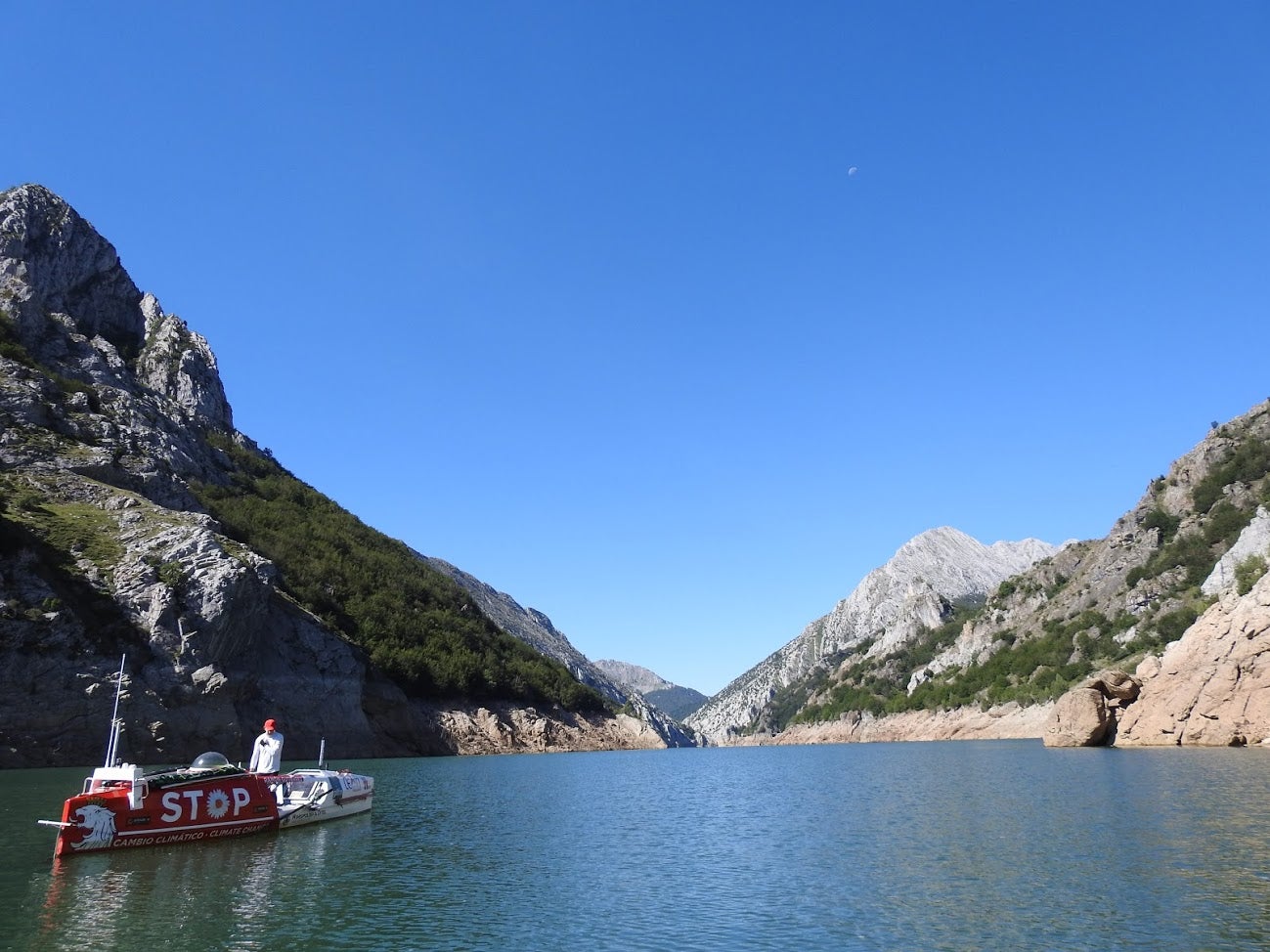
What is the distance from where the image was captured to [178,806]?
33500mm

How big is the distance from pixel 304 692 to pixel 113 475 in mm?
35072

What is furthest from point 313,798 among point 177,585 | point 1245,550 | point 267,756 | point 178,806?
point 1245,550

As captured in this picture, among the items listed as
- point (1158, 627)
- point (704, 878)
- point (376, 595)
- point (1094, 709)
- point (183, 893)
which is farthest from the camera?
point (376, 595)

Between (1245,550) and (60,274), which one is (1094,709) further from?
(60,274)

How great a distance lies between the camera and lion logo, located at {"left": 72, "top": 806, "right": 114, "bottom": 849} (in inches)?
1193

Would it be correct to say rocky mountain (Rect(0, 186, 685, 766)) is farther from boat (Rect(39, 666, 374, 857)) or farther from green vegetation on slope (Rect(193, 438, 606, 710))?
boat (Rect(39, 666, 374, 857))

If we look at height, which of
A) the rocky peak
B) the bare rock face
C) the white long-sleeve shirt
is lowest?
the white long-sleeve shirt

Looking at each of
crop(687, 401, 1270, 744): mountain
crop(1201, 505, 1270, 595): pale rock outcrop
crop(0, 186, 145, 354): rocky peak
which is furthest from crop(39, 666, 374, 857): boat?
crop(1201, 505, 1270, 595): pale rock outcrop

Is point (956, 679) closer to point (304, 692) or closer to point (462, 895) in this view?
point (304, 692)

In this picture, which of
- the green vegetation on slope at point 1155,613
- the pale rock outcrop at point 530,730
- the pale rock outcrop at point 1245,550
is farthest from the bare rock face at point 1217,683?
the pale rock outcrop at point 530,730

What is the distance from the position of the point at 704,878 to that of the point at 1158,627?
128943 millimetres

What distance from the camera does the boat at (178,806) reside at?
1208 inches

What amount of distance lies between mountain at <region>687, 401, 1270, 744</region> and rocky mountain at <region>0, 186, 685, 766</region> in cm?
7452

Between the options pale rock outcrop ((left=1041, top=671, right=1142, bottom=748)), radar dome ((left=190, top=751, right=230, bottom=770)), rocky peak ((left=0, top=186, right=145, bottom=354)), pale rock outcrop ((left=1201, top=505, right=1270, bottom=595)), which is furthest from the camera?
rocky peak ((left=0, top=186, right=145, bottom=354))
